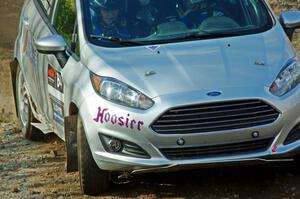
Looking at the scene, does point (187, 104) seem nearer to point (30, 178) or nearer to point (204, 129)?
point (204, 129)

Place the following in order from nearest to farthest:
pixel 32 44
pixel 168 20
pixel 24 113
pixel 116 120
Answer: pixel 116 120 → pixel 168 20 → pixel 32 44 → pixel 24 113

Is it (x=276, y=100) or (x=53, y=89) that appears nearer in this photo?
(x=276, y=100)

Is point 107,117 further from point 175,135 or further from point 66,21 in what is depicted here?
point 66,21

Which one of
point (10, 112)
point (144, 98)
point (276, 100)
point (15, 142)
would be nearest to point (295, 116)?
point (276, 100)

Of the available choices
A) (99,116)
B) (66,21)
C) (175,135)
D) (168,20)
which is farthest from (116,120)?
(66,21)

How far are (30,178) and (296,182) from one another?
7.29ft

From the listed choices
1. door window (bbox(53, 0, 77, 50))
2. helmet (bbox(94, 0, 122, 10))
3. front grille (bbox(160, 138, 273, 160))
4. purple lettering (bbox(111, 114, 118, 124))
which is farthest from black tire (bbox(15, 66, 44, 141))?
front grille (bbox(160, 138, 273, 160))

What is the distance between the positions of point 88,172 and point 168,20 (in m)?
1.52

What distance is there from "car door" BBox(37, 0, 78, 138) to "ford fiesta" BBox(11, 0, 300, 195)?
28mm

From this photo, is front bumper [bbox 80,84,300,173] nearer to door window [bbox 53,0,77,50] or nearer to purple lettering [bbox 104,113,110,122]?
purple lettering [bbox 104,113,110,122]

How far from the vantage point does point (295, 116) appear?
21.5 feet

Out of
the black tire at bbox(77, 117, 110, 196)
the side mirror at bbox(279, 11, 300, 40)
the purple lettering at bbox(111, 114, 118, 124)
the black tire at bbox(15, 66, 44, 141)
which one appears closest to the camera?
the purple lettering at bbox(111, 114, 118, 124)

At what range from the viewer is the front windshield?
739 centimetres

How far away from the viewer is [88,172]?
22.4 feet
